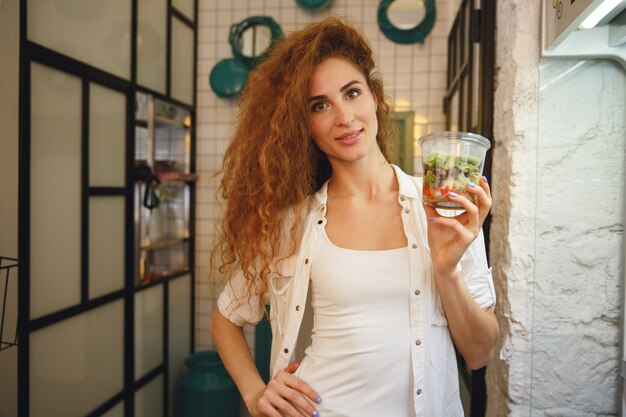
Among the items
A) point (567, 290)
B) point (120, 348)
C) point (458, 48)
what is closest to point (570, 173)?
point (567, 290)

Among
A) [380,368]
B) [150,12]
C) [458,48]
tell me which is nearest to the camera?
[380,368]

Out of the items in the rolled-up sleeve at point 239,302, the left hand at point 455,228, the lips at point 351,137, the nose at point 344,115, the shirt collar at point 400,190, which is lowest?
the rolled-up sleeve at point 239,302

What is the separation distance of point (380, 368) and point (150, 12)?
2482mm

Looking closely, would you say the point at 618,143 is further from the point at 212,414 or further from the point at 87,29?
the point at 212,414

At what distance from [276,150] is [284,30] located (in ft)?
7.17

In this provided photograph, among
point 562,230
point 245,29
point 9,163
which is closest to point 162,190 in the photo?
point 245,29

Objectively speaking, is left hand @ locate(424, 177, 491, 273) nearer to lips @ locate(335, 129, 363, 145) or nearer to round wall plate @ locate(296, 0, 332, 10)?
lips @ locate(335, 129, 363, 145)

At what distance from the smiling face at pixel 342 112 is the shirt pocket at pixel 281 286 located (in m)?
0.31

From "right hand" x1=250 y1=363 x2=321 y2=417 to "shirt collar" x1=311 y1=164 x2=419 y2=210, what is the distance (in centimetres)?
44

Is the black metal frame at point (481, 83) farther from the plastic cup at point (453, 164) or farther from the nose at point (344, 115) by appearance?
the plastic cup at point (453, 164)

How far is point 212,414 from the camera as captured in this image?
2.83m

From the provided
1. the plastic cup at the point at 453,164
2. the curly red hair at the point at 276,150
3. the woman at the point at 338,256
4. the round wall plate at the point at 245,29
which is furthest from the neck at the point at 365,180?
the round wall plate at the point at 245,29

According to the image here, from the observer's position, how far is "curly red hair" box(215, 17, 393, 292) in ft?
4.08

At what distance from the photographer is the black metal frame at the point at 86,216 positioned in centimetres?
173
